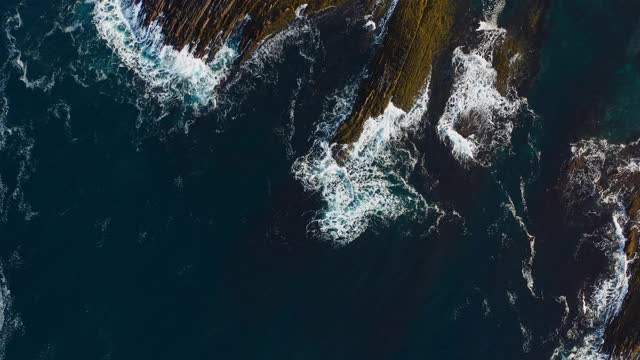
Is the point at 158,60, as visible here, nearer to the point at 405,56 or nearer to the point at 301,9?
the point at 301,9

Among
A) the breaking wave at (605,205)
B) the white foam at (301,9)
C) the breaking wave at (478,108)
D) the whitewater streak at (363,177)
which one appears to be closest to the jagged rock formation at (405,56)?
the whitewater streak at (363,177)

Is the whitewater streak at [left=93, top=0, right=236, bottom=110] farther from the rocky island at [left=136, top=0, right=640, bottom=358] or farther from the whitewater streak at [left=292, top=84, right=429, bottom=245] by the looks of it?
the whitewater streak at [left=292, top=84, right=429, bottom=245]

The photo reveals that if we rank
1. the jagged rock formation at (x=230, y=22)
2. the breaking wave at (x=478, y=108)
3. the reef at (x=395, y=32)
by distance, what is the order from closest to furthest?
the reef at (x=395, y=32) → the breaking wave at (x=478, y=108) → the jagged rock formation at (x=230, y=22)

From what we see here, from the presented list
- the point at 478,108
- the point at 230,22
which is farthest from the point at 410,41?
the point at 230,22

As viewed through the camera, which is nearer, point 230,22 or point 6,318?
point 6,318

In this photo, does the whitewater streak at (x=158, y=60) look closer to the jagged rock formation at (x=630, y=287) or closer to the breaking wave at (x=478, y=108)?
the breaking wave at (x=478, y=108)

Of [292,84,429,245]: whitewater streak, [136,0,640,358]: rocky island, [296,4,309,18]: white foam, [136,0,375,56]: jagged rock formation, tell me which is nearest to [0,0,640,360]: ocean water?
[292,84,429,245]: whitewater streak
